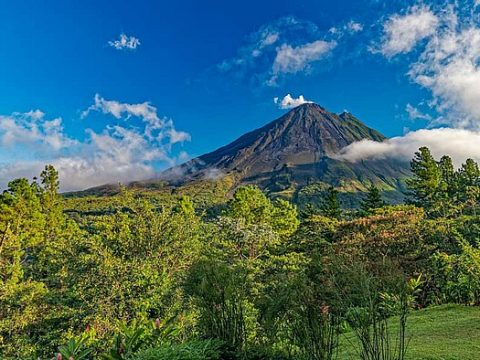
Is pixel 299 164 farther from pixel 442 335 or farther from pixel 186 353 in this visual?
pixel 186 353

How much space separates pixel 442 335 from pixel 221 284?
14.0 ft

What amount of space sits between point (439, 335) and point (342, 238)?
804 cm

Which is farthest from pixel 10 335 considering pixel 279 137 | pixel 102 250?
pixel 279 137

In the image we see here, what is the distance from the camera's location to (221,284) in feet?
14.0

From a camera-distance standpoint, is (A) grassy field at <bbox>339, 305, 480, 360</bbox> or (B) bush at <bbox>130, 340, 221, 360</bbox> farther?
(A) grassy field at <bbox>339, 305, 480, 360</bbox>

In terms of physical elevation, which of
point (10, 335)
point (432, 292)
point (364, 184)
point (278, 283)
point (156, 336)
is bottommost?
point (10, 335)

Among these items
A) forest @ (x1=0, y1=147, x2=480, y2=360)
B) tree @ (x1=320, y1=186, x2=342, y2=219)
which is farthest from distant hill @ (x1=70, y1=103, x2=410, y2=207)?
forest @ (x1=0, y1=147, x2=480, y2=360)

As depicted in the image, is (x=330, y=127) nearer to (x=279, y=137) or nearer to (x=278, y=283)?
(x=279, y=137)

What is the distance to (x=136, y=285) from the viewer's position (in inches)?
510

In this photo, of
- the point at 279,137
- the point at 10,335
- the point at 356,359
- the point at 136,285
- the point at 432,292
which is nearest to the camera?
the point at 356,359

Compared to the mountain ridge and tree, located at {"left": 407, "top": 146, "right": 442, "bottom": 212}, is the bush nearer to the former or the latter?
tree, located at {"left": 407, "top": 146, "right": 442, "bottom": 212}

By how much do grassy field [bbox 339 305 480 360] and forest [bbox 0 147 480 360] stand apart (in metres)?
0.20

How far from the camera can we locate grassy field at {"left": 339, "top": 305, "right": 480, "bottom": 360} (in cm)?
485

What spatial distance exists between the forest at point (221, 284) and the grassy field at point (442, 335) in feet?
0.66
